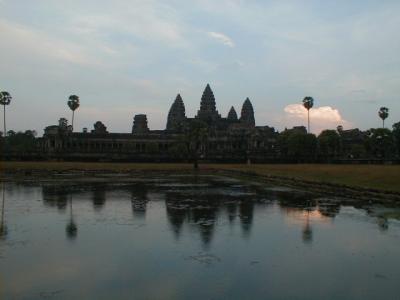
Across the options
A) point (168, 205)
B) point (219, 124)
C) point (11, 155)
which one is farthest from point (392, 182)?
point (219, 124)

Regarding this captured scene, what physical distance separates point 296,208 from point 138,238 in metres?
11.1

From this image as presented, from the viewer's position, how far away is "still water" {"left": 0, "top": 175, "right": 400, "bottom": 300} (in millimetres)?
9648

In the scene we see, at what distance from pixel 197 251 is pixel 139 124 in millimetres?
166842

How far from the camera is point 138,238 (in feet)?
49.6

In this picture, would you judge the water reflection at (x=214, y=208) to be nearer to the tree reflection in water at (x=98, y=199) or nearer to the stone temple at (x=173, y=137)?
the tree reflection in water at (x=98, y=199)

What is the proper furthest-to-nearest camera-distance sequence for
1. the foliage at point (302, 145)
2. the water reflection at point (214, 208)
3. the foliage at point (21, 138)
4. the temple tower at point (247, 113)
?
the temple tower at point (247, 113)
the foliage at point (21, 138)
the foliage at point (302, 145)
the water reflection at point (214, 208)

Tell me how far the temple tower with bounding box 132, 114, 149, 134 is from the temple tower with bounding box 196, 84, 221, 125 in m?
20.1

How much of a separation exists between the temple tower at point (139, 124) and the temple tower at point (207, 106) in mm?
20087

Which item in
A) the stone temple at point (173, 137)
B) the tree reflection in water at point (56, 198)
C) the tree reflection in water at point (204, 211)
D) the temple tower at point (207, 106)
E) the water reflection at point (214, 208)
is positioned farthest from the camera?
the temple tower at point (207, 106)

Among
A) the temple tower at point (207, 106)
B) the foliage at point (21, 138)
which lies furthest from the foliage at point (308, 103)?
the foliage at point (21, 138)

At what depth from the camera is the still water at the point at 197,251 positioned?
31.7 ft

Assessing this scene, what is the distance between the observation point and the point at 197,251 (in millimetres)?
13156

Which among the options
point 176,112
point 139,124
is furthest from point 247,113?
point 139,124

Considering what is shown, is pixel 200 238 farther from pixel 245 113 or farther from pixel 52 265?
pixel 245 113
